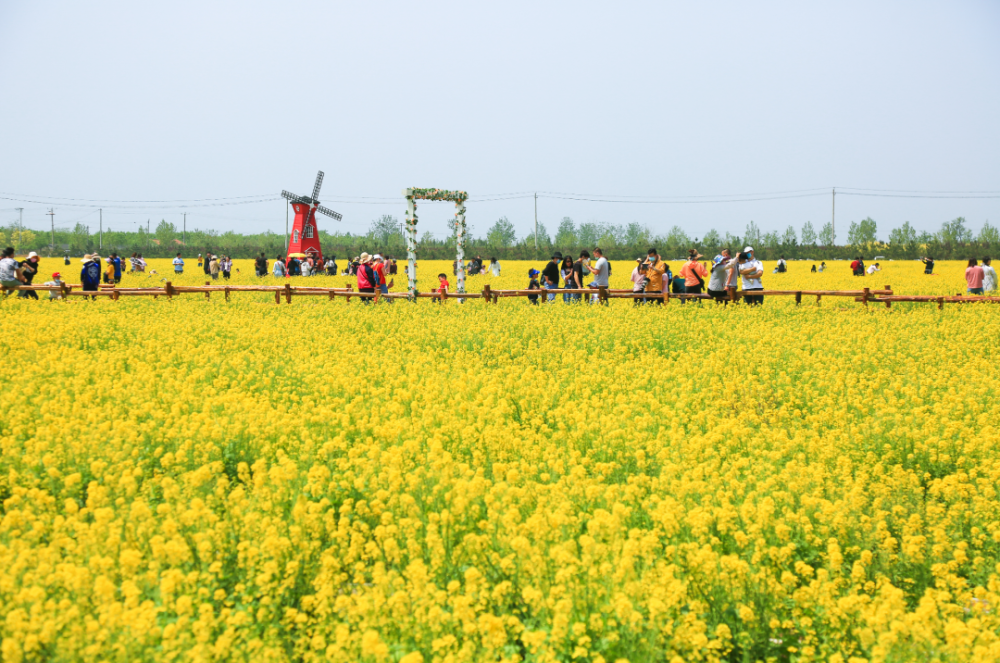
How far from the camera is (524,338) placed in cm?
1407


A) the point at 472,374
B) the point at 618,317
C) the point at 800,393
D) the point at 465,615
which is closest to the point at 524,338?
the point at 618,317

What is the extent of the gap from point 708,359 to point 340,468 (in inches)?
270

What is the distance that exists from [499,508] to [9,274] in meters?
21.5

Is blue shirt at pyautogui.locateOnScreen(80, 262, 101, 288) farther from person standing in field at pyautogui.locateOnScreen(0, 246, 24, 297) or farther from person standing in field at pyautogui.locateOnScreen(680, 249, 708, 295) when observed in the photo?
person standing in field at pyautogui.locateOnScreen(680, 249, 708, 295)

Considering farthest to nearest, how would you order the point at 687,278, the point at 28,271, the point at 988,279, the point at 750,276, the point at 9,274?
the point at 988,279 < the point at 28,271 < the point at 9,274 < the point at 687,278 < the point at 750,276

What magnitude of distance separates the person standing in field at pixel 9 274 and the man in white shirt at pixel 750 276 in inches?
763

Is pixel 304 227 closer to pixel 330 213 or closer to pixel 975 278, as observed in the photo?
pixel 330 213

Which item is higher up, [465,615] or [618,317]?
[618,317]

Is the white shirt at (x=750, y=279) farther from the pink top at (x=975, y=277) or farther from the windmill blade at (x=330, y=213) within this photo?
the windmill blade at (x=330, y=213)

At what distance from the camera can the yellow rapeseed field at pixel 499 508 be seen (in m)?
3.87

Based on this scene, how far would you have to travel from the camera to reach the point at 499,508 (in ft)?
17.2

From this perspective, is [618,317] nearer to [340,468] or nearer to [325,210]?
[340,468]

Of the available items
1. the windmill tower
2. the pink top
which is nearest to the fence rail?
the pink top

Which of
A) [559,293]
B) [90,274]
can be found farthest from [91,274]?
[559,293]
